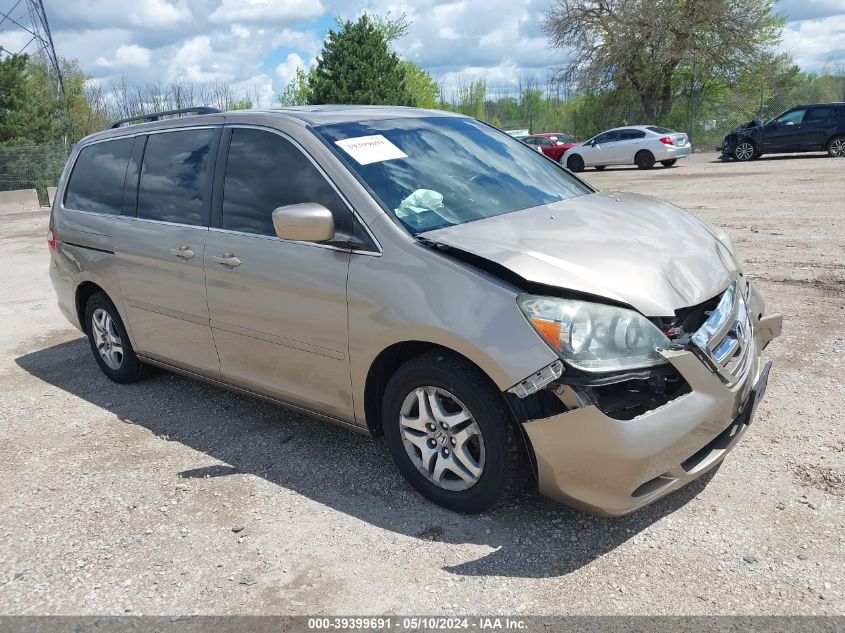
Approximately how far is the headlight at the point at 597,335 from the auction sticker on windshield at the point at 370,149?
1.31m

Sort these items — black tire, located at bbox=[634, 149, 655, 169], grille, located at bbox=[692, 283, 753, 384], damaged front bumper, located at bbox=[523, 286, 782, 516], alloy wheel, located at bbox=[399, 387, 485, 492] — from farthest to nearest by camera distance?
black tire, located at bbox=[634, 149, 655, 169]
alloy wheel, located at bbox=[399, 387, 485, 492]
grille, located at bbox=[692, 283, 753, 384]
damaged front bumper, located at bbox=[523, 286, 782, 516]

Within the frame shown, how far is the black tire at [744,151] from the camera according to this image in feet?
77.6

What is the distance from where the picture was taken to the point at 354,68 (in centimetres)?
3155

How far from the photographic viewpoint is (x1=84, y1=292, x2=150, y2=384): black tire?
17.2 feet

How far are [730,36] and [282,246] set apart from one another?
38.0 metres

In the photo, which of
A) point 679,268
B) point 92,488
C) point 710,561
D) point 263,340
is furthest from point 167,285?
point 710,561

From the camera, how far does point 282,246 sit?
12.3 ft

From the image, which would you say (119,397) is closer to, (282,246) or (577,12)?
(282,246)

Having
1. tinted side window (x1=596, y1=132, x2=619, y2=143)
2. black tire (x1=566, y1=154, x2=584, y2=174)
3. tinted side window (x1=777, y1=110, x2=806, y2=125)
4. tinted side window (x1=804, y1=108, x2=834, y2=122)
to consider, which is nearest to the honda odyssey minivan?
tinted side window (x1=804, y1=108, x2=834, y2=122)

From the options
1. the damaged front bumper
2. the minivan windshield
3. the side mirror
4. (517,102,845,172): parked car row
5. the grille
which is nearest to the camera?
the damaged front bumper

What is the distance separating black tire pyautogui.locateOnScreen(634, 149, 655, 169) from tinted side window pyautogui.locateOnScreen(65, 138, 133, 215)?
2188 centimetres

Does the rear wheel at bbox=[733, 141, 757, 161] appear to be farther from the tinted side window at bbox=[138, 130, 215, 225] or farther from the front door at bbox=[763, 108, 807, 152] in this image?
the tinted side window at bbox=[138, 130, 215, 225]

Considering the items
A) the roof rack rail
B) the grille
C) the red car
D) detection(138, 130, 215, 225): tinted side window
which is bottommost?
the red car

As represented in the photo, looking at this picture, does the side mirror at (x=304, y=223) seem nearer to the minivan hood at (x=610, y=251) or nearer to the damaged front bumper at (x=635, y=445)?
the minivan hood at (x=610, y=251)
